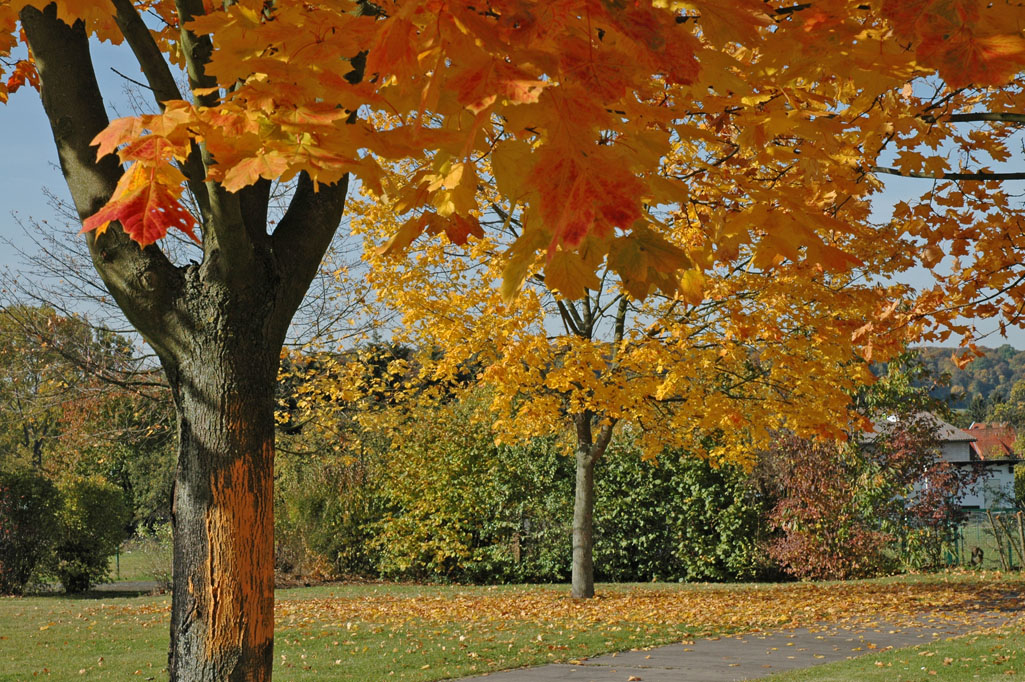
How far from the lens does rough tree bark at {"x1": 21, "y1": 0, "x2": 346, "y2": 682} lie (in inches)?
134

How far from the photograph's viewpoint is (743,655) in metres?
7.70

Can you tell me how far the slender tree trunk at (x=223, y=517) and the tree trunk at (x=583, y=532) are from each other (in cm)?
920

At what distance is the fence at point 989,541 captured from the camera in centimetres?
1557

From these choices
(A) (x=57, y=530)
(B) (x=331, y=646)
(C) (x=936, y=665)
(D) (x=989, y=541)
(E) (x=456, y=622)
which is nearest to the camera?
(C) (x=936, y=665)

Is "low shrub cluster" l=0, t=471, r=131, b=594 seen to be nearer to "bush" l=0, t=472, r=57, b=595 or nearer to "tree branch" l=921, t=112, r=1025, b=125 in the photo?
"bush" l=0, t=472, r=57, b=595

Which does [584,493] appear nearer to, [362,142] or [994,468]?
[362,142]

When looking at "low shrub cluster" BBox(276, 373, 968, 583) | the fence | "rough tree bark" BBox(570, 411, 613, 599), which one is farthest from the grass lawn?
"low shrub cluster" BBox(276, 373, 968, 583)

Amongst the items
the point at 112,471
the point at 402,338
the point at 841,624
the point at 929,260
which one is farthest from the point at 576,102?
the point at 112,471

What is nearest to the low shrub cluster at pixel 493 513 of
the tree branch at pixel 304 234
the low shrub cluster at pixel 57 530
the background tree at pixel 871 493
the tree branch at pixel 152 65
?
the background tree at pixel 871 493

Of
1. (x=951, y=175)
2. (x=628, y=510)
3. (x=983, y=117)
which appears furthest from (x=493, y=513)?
(x=983, y=117)

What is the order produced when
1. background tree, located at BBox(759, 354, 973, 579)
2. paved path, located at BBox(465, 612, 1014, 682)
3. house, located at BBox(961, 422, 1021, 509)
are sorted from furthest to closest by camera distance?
house, located at BBox(961, 422, 1021, 509), background tree, located at BBox(759, 354, 973, 579), paved path, located at BBox(465, 612, 1014, 682)

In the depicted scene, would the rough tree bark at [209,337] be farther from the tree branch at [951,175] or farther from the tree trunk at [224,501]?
the tree branch at [951,175]

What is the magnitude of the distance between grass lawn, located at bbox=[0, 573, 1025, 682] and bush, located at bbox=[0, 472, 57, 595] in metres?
1.32

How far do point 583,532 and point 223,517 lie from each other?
31.6 ft
